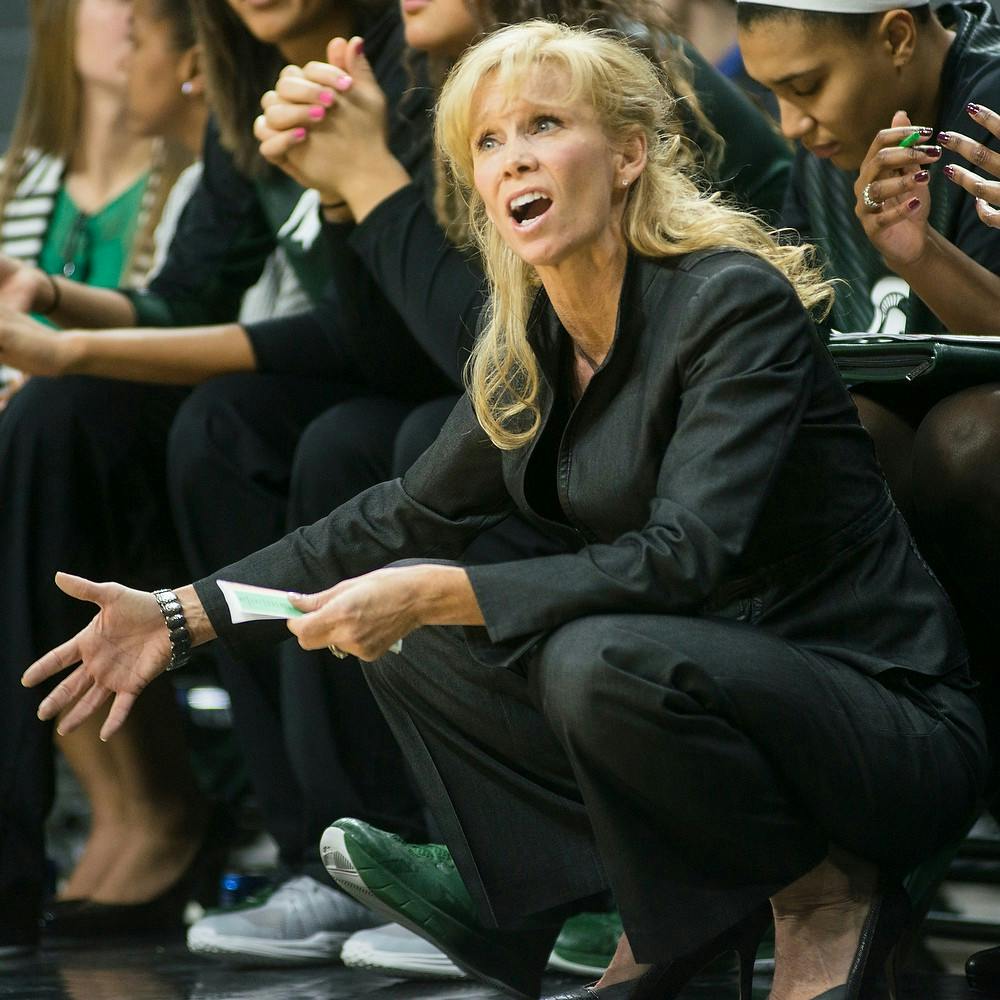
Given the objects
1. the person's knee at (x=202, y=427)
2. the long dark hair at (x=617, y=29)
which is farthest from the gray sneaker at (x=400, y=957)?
the long dark hair at (x=617, y=29)

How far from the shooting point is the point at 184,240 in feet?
9.54

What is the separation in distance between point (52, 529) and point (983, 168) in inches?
54.3

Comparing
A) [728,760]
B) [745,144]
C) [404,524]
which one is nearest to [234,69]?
[745,144]

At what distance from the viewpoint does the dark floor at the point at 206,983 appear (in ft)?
6.40

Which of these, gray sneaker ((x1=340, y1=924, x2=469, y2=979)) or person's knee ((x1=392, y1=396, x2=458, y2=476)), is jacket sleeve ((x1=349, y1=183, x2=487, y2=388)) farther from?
gray sneaker ((x1=340, y1=924, x2=469, y2=979))

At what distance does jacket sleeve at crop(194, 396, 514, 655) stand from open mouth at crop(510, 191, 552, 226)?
0.22 meters

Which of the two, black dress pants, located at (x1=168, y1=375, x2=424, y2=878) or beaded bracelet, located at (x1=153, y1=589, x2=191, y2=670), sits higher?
beaded bracelet, located at (x1=153, y1=589, x2=191, y2=670)

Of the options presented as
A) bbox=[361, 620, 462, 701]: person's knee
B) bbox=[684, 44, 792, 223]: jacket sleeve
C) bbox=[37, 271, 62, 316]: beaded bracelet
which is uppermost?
bbox=[684, 44, 792, 223]: jacket sleeve

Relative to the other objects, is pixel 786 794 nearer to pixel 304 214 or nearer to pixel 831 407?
pixel 831 407

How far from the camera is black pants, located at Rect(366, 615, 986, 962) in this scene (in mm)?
1455

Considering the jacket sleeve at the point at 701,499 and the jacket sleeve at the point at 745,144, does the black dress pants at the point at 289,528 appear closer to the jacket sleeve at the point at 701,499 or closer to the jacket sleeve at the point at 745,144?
the jacket sleeve at the point at 745,144

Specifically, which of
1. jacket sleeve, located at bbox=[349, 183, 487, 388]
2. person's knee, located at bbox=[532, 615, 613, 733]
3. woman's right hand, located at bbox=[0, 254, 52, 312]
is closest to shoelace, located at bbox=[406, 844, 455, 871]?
person's knee, located at bbox=[532, 615, 613, 733]

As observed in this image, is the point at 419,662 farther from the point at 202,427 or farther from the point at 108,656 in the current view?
the point at 202,427

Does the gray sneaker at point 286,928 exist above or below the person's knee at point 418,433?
below
